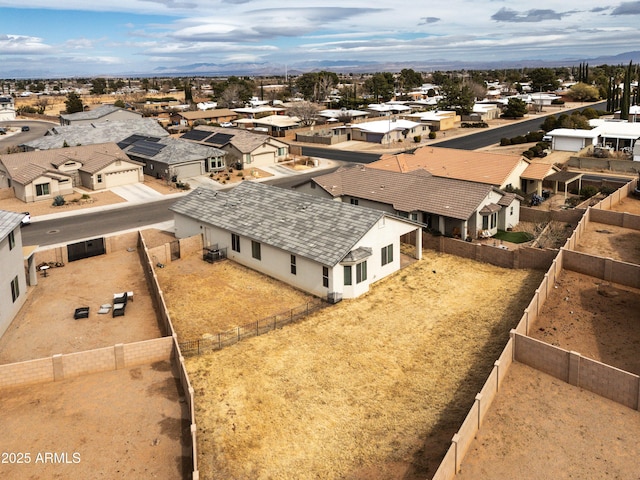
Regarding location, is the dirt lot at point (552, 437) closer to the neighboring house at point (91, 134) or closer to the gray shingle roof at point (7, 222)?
the gray shingle roof at point (7, 222)

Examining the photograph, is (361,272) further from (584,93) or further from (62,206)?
(584,93)

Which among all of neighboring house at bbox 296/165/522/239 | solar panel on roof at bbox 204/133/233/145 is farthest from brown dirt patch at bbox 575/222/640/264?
solar panel on roof at bbox 204/133/233/145

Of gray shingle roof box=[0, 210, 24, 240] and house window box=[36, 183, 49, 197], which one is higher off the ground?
gray shingle roof box=[0, 210, 24, 240]

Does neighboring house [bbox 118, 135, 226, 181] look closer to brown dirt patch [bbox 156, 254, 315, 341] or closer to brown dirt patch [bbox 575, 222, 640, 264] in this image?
brown dirt patch [bbox 156, 254, 315, 341]

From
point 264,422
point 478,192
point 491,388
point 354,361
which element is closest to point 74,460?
point 264,422

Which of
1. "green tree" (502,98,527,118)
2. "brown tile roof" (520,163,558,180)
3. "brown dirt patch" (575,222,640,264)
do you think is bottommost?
"brown dirt patch" (575,222,640,264)

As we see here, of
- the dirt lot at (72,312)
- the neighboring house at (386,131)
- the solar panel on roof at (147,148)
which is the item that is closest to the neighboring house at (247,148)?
the solar panel on roof at (147,148)
